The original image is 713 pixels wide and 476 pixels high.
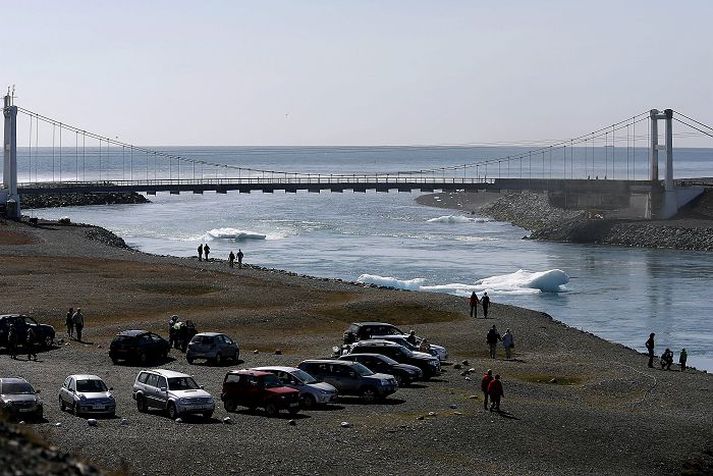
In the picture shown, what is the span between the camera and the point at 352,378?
30297 mm

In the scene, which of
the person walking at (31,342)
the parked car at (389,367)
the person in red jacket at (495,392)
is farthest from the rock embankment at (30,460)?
the person walking at (31,342)

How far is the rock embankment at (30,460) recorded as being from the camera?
1234 cm

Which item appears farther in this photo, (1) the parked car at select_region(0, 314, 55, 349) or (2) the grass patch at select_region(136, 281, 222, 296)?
(2) the grass patch at select_region(136, 281, 222, 296)

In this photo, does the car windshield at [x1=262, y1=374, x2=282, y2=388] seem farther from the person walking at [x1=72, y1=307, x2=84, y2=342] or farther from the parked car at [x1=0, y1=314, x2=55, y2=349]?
the person walking at [x1=72, y1=307, x2=84, y2=342]

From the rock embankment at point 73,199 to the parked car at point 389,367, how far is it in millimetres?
102917

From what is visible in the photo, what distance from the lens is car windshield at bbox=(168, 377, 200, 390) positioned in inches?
1074

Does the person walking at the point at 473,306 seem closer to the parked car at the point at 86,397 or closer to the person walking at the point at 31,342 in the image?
the person walking at the point at 31,342

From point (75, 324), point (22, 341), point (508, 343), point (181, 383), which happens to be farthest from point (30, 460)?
point (75, 324)

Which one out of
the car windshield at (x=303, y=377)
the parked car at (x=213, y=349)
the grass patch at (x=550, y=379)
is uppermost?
the car windshield at (x=303, y=377)

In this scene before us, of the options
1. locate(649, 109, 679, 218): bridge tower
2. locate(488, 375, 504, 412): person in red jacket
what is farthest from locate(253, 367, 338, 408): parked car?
locate(649, 109, 679, 218): bridge tower

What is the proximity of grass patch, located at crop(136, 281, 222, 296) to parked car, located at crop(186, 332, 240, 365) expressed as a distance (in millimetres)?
18147

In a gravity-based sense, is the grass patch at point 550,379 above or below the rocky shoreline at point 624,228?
below

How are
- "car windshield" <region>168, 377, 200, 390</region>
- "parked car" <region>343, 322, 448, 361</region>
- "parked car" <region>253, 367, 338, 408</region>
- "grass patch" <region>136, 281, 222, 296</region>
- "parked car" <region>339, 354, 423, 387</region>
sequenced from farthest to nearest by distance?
"grass patch" <region>136, 281, 222, 296</region>
"parked car" <region>343, 322, 448, 361</region>
"parked car" <region>339, 354, 423, 387</region>
"parked car" <region>253, 367, 338, 408</region>
"car windshield" <region>168, 377, 200, 390</region>

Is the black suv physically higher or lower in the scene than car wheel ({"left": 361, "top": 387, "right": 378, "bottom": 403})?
higher
